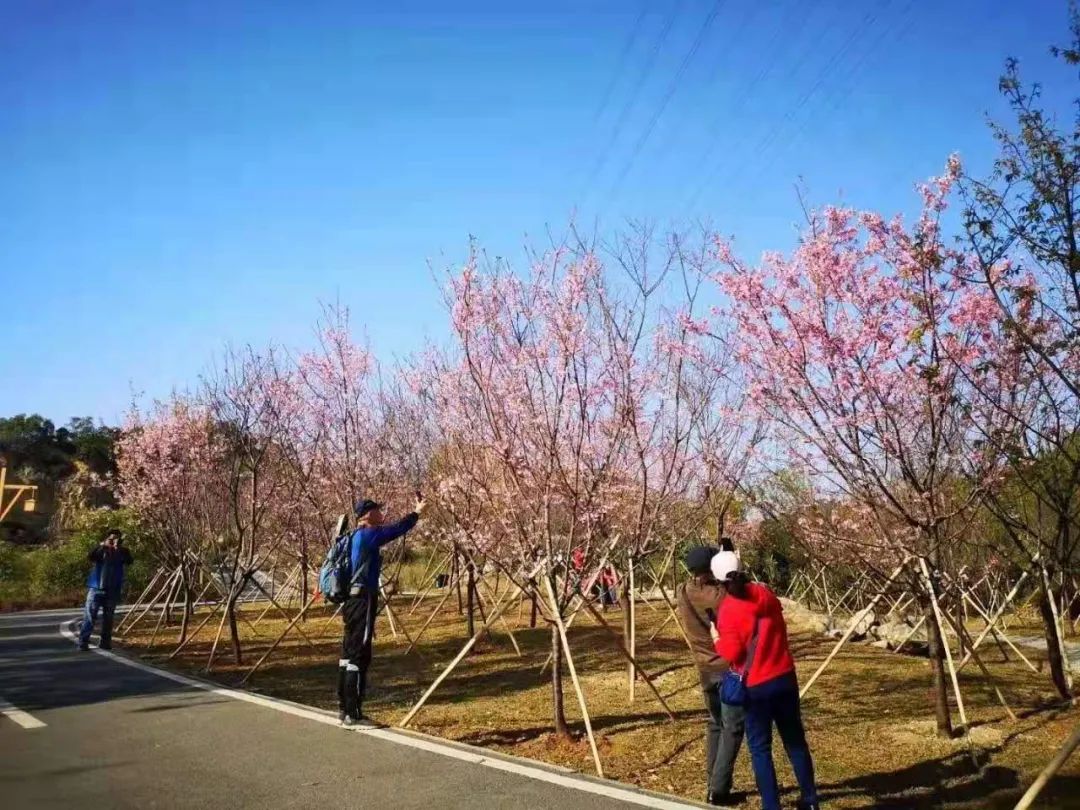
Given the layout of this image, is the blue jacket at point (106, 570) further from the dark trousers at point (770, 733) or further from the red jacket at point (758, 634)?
the dark trousers at point (770, 733)

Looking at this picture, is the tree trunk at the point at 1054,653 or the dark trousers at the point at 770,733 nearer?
the dark trousers at the point at 770,733

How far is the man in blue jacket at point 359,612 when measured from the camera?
7.14 metres

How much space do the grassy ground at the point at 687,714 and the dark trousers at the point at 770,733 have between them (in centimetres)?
90

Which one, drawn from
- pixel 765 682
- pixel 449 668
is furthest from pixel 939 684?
pixel 449 668

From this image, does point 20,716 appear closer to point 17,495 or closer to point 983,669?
point 983,669

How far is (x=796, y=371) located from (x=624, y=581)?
426 centimetres

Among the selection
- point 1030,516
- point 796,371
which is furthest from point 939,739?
point 1030,516

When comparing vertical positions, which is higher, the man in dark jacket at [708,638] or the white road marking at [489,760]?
the man in dark jacket at [708,638]

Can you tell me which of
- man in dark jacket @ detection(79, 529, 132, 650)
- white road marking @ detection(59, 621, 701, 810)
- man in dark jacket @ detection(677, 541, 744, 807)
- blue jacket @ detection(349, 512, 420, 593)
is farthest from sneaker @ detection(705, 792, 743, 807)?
man in dark jacket @ detection(79, 529, 132, 650)

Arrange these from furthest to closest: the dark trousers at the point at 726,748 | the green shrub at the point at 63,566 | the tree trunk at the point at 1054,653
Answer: the green shrub at the point at 63,566, the tree trunk at the point at 1054,653, the dark trousers at the point at 726,748

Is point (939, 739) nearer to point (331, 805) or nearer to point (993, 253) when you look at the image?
point (993, 253)

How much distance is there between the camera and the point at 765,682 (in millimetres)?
4711

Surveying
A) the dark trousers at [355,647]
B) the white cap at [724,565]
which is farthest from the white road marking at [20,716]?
the white cap at [724,565]

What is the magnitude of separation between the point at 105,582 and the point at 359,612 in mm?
8649
